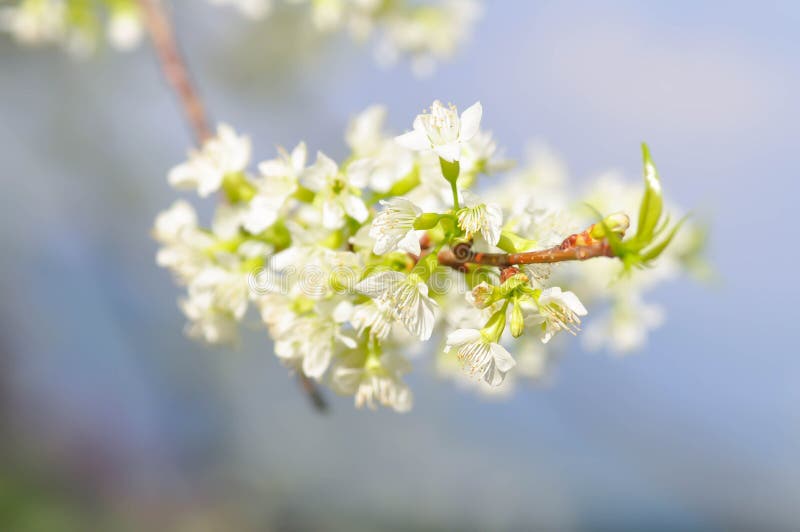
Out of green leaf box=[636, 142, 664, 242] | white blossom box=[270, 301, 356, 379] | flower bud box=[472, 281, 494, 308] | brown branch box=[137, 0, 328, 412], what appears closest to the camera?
green leaf box=[636, 142, 664, 242]

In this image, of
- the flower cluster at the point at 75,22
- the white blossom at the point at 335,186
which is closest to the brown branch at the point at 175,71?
the flower cluster at the point at 75,22

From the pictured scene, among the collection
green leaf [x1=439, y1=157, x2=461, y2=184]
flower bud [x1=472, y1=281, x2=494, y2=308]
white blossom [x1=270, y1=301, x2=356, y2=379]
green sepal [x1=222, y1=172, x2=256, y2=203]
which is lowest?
white blossom [x1=270, y1=301, x2=356, y2=379]

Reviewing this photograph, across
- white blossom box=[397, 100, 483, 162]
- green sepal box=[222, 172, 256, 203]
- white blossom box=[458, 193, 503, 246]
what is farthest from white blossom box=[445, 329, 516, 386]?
green sepal box=[222, 172, 256, 203]

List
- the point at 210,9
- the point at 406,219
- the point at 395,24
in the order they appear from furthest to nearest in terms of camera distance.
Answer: the point at 210,9 → the point at 395,24 → the point at 406,219

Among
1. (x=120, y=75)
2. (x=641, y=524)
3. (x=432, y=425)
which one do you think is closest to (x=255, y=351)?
(x=432, y=425)

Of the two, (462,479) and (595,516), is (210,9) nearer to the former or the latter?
(462,479)

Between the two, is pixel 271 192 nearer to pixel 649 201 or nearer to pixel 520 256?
pixel 520 256

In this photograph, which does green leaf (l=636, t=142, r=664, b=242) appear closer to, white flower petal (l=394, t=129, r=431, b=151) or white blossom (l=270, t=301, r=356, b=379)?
white flower petal (l=394, t=129, r=431, b=151)
